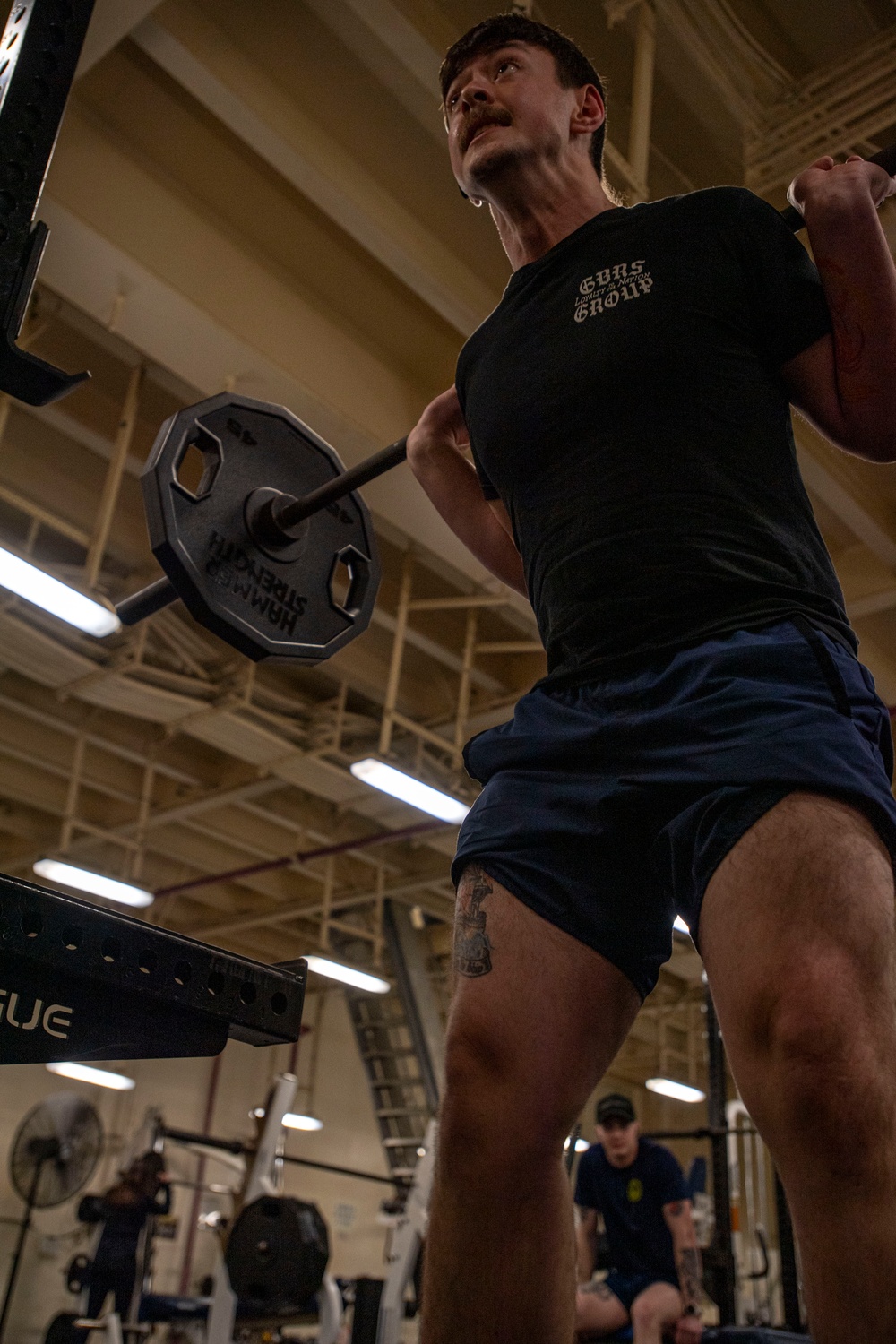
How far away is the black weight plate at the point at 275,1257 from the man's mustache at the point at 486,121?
4.88 meters

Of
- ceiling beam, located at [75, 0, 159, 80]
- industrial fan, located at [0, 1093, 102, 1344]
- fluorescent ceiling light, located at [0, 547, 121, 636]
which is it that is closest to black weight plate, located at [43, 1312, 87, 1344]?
industrial fan, located at [0, 1093, 102, 1344]

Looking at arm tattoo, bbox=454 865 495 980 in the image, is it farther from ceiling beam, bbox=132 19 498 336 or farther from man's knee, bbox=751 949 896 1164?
ceiling beam, bbox=132 19 498 336

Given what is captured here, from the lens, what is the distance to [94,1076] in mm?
10781

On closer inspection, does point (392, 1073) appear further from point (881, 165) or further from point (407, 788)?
point (881, 165)

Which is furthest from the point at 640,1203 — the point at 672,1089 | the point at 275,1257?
the point at 672,1089

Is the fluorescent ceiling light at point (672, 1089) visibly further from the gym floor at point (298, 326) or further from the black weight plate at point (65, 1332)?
the black weight plate at point (65, 1332)

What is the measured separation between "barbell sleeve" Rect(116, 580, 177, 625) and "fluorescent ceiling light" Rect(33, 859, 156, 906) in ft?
18.6

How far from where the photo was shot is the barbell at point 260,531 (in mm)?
1711

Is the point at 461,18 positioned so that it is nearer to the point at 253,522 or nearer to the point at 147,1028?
the point at 253,522

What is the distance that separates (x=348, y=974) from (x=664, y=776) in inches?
328

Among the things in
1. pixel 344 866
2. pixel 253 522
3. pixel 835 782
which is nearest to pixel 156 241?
pixel 253 522

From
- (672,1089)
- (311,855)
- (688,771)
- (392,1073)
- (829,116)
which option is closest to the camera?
(688,771)

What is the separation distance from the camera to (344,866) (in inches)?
398

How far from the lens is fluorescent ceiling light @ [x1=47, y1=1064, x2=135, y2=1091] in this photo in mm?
10781
